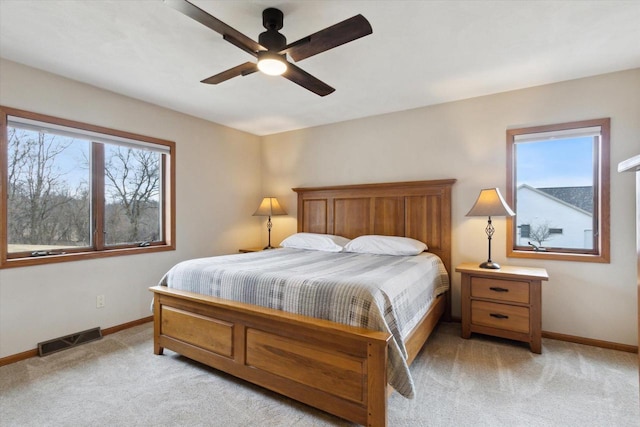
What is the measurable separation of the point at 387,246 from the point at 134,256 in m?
2.75

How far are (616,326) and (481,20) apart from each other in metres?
2.84

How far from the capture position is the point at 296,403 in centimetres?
194

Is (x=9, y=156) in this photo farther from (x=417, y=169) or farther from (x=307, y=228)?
(x=417, y=169)

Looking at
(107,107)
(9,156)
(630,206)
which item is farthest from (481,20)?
(9,156)

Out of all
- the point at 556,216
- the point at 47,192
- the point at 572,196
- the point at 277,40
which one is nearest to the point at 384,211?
the point at 556,216

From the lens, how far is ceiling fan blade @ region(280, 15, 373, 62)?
5.26ft

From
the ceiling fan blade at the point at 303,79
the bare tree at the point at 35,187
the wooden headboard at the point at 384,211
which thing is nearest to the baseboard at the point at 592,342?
the wooden headboard at the point at 384,211

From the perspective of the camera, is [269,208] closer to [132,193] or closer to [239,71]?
[132,193]

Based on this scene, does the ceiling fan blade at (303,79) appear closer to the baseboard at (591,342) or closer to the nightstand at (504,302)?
the nightstand at (504,302)

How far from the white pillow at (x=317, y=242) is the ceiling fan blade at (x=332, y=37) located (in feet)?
7.14

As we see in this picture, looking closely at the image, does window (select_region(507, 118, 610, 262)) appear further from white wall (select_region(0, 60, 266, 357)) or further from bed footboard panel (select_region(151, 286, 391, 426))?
white wall (select_region(0, 60, 266, 357))

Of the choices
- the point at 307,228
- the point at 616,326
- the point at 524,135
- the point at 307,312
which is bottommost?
the point at 616,326

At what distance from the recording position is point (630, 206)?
8.79ft

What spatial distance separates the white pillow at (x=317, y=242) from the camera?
3645mm
